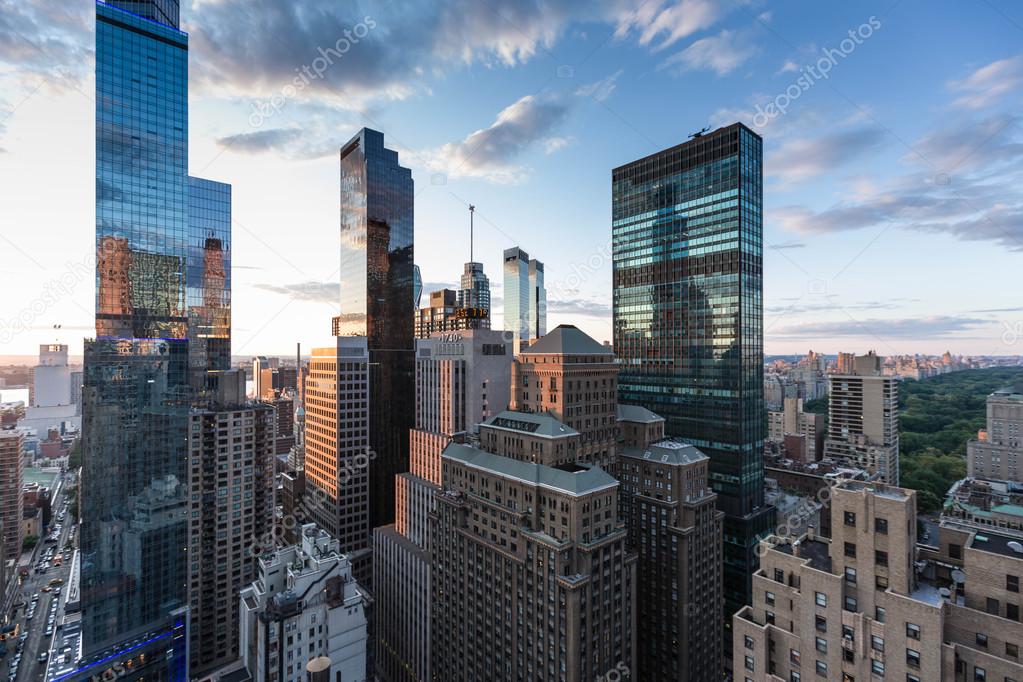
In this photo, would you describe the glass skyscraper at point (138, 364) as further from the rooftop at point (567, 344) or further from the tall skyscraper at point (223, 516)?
the rooftop at point (567, 344)

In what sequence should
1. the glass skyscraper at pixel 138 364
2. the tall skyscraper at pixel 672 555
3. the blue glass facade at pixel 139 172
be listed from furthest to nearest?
1. the blue glass facade at pixel 139 172
2. the glass skyscraper at pixel 138 364
3. the tall skyscraper at pixel 672 555

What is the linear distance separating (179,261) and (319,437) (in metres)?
57.8

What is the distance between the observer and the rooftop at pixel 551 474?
58125mm

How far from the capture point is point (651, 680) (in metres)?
75.4

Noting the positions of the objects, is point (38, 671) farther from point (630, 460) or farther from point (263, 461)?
point (630, 460)

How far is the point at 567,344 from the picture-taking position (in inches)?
2879

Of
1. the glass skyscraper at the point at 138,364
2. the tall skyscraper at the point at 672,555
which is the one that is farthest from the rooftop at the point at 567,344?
the glass skyscraper at the point at 138,364

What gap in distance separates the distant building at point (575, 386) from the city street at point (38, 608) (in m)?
118

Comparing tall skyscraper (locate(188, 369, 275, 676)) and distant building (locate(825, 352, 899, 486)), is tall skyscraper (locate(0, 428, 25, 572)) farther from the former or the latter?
distant building (locate(825, 352, 899, 486))

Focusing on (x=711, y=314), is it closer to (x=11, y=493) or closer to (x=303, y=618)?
(x=303, y=618)

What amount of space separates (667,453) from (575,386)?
19465 mm

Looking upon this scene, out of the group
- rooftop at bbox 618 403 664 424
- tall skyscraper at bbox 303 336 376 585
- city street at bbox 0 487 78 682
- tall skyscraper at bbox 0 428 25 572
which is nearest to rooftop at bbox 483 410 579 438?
rooftop at bbox 618 403 664 424

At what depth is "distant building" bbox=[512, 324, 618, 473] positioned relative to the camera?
236 ft

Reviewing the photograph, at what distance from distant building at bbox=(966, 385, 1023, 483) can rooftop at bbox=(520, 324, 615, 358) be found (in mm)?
159685
